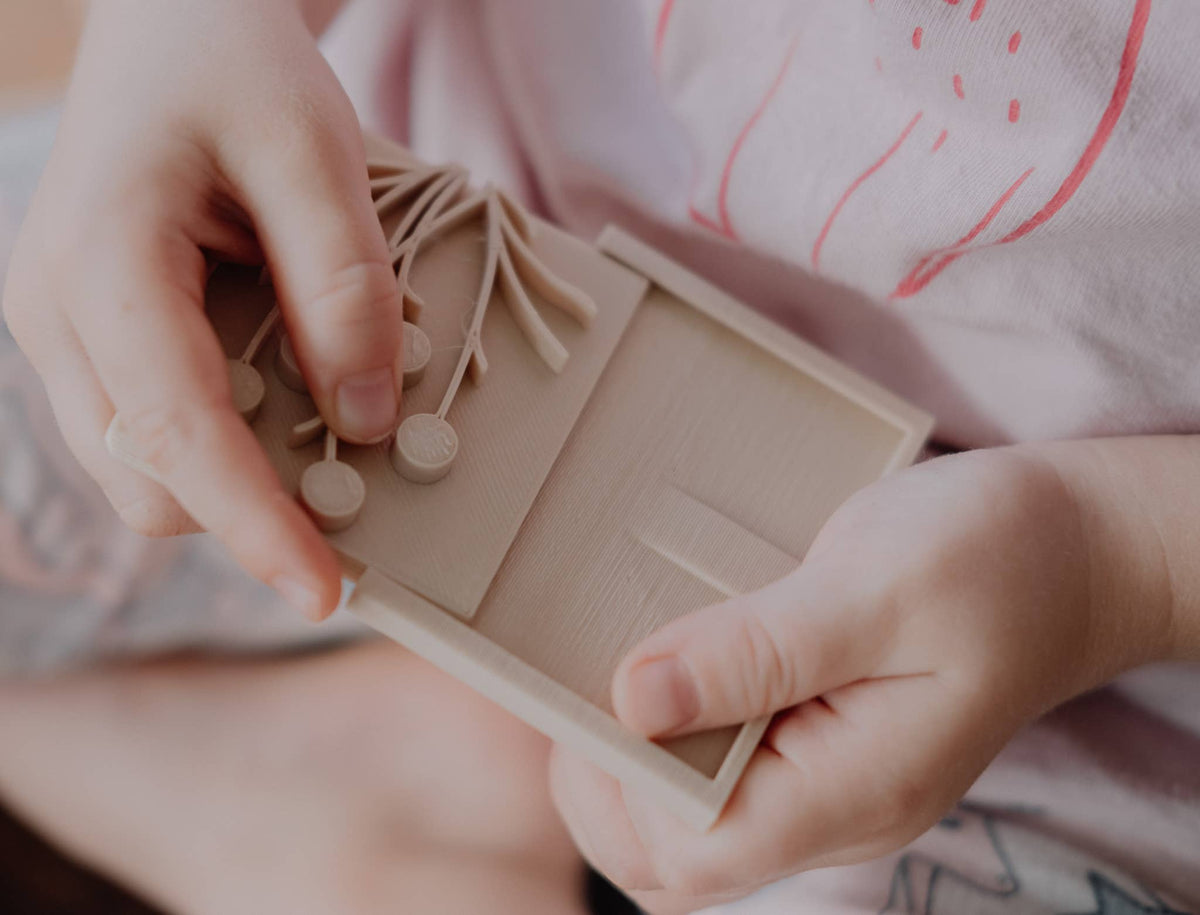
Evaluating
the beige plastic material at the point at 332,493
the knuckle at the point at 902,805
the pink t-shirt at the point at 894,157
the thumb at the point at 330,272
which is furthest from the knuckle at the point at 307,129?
the knuckle at the point at 902,805

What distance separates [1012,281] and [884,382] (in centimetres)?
11

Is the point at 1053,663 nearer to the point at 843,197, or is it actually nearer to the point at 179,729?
the point at 843,197

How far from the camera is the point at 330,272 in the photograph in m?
0.35

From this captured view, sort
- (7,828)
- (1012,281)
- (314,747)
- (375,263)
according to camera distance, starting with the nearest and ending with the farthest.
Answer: (375,263) < (1012,281) < (314,747) < (7,828)

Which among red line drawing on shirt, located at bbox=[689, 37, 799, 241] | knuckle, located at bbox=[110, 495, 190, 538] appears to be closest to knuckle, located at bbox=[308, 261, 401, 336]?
knuckle, located at bbox=[110, 495, 190, 538]

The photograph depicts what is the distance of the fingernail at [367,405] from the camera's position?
35 cm

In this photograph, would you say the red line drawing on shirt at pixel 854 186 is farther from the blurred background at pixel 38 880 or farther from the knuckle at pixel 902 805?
the blurred background at pixel 38 880

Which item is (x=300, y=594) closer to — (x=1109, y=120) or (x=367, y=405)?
(x=367, y=405)

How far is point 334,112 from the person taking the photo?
39 centimetres

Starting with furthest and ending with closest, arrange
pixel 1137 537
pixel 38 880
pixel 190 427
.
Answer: pixel 38 880
pixel 1137 537
pixel 190 427

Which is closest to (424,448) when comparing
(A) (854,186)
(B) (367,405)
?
(B) (367,405)

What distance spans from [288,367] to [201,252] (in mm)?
58

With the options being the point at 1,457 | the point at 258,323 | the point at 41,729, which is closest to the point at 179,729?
the point at 41,729

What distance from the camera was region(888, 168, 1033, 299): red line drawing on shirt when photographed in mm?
437
